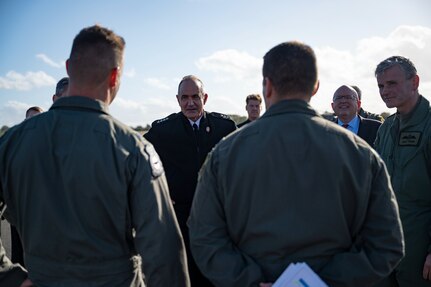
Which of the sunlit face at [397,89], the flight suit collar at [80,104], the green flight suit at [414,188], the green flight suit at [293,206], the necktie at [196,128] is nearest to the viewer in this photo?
the green flight suit at [293,206]

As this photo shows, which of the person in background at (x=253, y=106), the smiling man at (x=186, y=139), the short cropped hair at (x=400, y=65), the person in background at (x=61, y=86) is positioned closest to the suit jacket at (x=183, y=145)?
the smiling man at (x=186, y=139)

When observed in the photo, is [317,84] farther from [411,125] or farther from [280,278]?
[411,125]

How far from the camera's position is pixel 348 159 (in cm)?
200

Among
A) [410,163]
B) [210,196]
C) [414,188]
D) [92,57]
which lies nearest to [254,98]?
[410,163]

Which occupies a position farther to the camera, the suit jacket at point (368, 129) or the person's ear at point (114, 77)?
the suit jacket at point (368, 129)

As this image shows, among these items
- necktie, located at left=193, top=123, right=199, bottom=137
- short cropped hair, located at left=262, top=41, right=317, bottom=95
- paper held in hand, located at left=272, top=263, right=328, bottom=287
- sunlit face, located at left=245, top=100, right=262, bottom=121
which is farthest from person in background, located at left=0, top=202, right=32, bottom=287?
Result: sunlit face, located at left=245, top=100, right=262, bottom=121

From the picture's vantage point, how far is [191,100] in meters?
4.55

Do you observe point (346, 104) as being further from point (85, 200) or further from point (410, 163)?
point (85, 200)

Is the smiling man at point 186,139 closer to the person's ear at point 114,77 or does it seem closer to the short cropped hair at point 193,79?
the short cropped hair at point 193,79

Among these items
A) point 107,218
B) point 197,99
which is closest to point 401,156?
point 197,99

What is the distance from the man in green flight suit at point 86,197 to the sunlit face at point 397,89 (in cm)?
250

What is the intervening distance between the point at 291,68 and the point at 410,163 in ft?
6.22

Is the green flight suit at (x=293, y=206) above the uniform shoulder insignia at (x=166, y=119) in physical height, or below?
below

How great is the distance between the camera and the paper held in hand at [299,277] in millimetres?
1798
